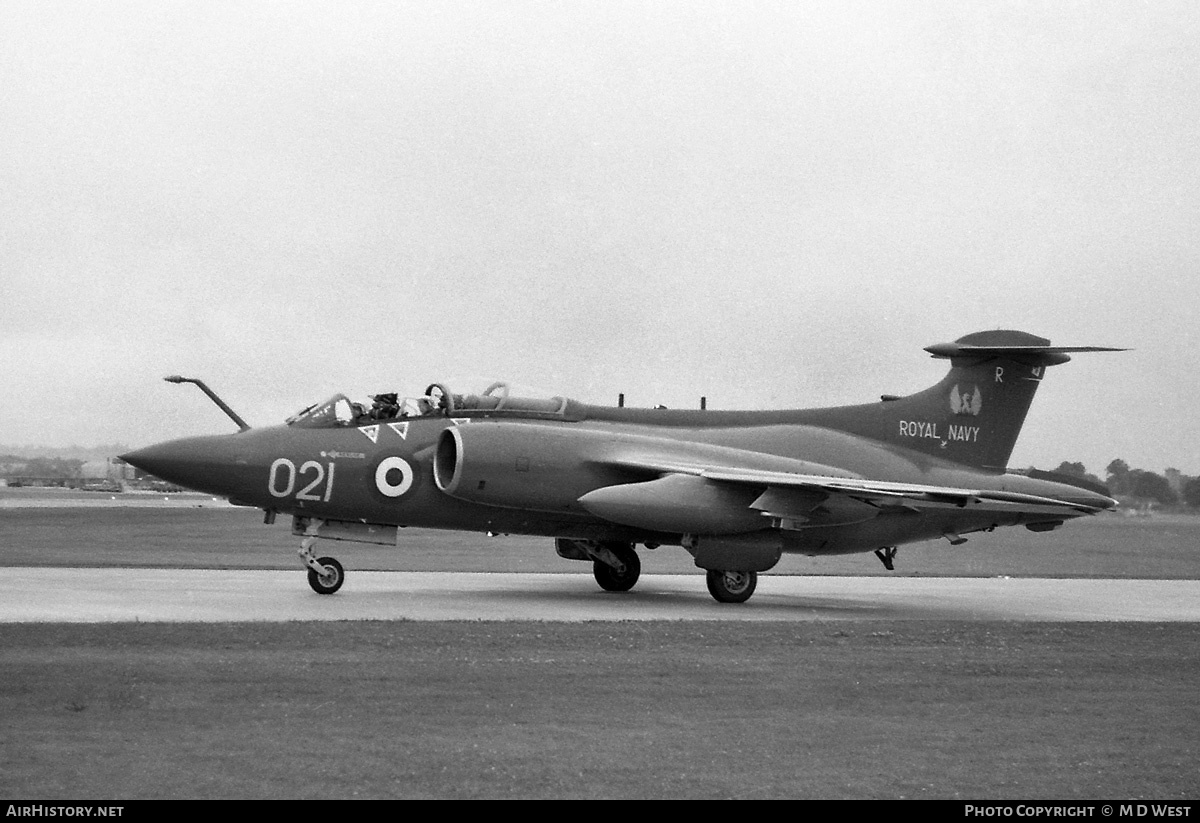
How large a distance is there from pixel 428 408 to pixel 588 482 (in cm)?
255

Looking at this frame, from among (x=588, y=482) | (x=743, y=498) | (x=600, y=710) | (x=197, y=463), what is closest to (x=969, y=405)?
(x=743, y=498)

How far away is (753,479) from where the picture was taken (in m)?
18.3

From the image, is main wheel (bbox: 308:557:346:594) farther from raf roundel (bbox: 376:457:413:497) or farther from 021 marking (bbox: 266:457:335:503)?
raf roundel (bbox: 376:457:413:497)

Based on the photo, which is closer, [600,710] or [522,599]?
[600,710]

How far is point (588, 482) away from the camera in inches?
747

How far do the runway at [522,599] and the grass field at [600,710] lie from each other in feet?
5.70

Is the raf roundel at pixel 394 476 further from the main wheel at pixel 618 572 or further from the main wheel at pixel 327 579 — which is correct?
the main wheel at pixel 618 572

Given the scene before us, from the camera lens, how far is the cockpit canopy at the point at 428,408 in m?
19.0

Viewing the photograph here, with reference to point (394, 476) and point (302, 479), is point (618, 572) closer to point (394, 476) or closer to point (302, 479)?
point (394, 476)

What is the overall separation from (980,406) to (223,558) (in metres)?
14.8

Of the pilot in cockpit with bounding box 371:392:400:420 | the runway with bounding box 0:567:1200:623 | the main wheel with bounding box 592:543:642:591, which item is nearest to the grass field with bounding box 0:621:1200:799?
the runway with bounding box 0:567:1200:623

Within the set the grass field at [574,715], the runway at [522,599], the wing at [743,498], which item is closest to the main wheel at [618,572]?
the runway at [522,599]

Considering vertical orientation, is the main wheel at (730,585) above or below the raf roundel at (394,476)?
below

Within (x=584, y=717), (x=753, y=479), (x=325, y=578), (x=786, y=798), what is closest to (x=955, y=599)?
(x=753, y=479)
